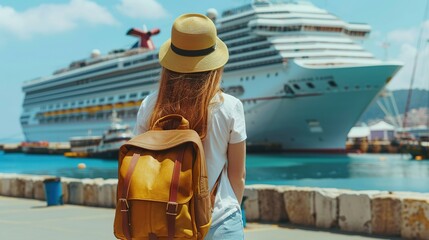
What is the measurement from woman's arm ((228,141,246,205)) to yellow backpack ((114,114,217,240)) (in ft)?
0.68

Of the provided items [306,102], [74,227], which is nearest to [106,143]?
[306,102]

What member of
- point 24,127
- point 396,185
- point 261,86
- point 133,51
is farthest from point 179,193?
point 24,127

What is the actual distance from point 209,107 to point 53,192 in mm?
7396

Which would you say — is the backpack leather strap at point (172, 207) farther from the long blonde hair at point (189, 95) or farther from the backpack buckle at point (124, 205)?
the long blonde hair at point (189, 95)

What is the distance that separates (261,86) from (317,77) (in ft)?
13.9

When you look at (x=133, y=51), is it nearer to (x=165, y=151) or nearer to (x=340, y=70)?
(x=340, y=70)

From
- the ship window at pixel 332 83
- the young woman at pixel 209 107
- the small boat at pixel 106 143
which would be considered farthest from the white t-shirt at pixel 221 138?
the small boat at pixel 106 143

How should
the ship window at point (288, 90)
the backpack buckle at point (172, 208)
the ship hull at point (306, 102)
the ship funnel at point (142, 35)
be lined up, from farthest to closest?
the ship funnel at point (142, 35) < the ship window at point (288, 90) < the ship hull at point (306, 102) < the backpack buckle at point (172, 208)

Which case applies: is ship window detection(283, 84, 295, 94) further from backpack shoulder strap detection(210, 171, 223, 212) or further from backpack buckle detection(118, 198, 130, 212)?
backpack buckle detection(118, 198, 130, 212)

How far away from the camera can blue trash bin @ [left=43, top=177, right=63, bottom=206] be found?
9.15 meters

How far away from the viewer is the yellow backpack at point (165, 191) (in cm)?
202

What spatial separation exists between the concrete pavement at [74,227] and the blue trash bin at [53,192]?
29 cm

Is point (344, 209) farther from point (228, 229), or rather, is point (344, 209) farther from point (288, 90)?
point (288, 90)

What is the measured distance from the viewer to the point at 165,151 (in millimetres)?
2104
